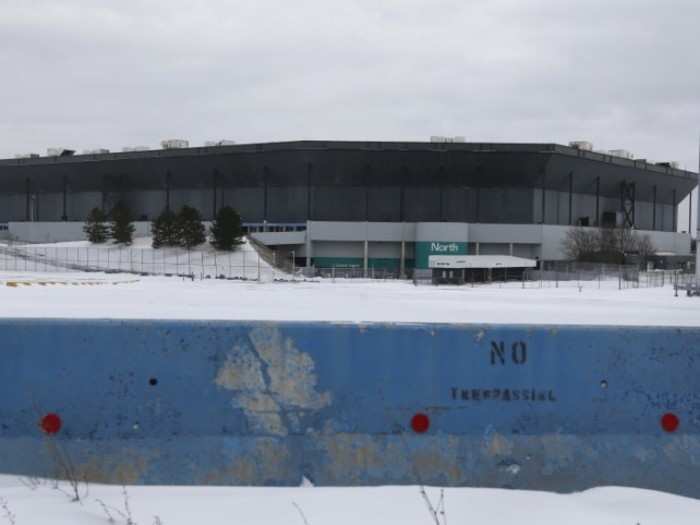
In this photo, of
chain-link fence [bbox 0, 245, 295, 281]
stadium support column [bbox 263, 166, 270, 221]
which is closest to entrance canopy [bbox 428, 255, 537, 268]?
chain-link fence [bbox 0, 245, 295, 281]

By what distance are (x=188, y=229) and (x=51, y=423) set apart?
73950 mm

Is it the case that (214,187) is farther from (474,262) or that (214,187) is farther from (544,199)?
(544,199)

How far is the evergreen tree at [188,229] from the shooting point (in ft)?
258

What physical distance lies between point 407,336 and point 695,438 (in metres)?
2.81

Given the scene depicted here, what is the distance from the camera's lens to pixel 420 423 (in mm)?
6625

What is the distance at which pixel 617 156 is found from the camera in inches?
4060

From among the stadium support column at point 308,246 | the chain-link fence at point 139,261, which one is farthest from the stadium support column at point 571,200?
the chain-link fence at point 139,261

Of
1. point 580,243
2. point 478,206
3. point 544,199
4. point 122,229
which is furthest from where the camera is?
point 544,199

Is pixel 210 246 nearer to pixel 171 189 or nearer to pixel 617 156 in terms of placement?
pixel 171 189

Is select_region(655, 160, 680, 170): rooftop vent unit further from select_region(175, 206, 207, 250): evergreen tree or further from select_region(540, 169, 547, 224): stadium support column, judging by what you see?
select_region(175, 206, 207, 250): evergreen tree

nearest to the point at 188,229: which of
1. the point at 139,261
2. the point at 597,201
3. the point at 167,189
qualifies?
the point at 139,261

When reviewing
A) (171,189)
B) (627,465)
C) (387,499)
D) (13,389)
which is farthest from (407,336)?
(171,189)

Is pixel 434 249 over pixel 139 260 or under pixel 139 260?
over

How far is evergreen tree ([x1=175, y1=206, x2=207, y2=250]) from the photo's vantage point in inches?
3098
